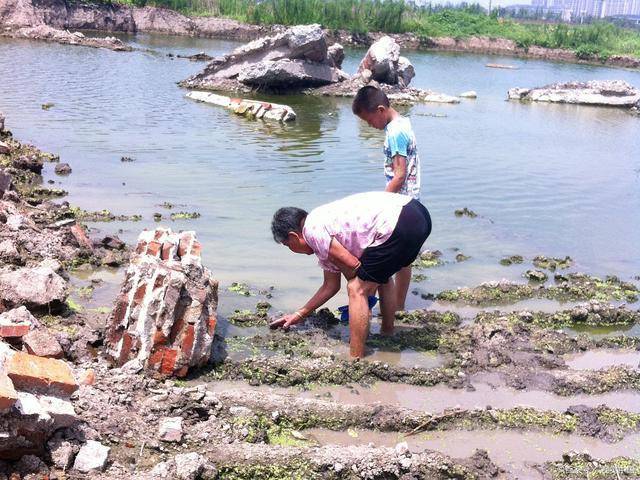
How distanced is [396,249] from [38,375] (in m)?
2.58

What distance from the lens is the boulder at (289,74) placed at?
858 inches

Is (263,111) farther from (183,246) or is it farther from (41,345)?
(41,345)

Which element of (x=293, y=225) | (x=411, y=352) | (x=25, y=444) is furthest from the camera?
(x=411, y=352)

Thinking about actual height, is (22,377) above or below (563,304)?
above

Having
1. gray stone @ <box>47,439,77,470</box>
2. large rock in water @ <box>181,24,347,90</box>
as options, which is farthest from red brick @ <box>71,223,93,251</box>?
large rock in water @ <box>181,24,347,90</box>

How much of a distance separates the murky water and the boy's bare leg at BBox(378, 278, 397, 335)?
0.86 metres

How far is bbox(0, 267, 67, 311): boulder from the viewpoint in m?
4.99

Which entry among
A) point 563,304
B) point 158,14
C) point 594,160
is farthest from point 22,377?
point 158,14

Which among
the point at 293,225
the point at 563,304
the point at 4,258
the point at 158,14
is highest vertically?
the point at 158,14

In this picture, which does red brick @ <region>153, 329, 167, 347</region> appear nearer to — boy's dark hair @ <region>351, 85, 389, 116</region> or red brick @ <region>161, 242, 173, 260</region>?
red brick @ <region>161, 242, 173, 260</region>

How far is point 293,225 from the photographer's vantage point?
4.95m

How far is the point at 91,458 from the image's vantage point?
11.0 feet

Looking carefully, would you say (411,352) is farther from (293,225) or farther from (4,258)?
(4,258)

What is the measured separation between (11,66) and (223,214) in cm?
1636
